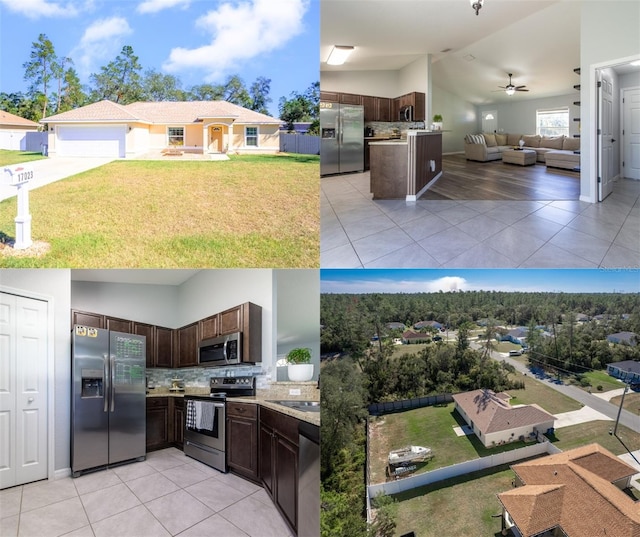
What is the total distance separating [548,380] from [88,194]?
283 centimetres

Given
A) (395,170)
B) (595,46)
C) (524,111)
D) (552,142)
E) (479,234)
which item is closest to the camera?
(479,234)

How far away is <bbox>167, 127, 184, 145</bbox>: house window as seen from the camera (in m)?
2.56

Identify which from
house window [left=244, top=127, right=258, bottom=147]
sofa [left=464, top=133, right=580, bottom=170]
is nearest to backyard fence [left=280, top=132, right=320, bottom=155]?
house window [left=244, top=127, right=258, bottom=147]

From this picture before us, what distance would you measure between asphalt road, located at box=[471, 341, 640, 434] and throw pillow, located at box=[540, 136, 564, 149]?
6596 millimetres

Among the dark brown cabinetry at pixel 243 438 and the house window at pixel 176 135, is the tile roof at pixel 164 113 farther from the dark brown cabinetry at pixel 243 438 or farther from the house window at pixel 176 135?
the dark brown cabinetry at pixel 243 438

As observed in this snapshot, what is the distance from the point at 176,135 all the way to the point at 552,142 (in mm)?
7289

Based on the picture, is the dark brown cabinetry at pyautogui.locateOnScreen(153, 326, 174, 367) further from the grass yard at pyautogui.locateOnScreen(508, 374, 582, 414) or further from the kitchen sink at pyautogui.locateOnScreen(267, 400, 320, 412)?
the grass yard at pyautogui.locateOnScreen(508, 374, 582, 414)

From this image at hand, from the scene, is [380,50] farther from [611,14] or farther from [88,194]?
[88,194]

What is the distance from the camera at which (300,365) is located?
275cm

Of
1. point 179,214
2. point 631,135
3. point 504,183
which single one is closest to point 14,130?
point 179,214

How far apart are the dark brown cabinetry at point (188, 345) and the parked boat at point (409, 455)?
5.92 ft

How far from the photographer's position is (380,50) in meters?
5.20

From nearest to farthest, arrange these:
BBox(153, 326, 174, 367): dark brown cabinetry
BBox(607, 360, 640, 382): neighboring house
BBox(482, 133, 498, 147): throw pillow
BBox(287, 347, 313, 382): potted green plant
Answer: BBox(607, 360, 640, 382): neighboring house → BBox(287, 347, 313, 382): potted green plant → BBox(153, 326, 174, 367): dark brown cabinetry → BBox(482, 133, 498, 147): throw pillow

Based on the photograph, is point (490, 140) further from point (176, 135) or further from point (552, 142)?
point (176, 135)
